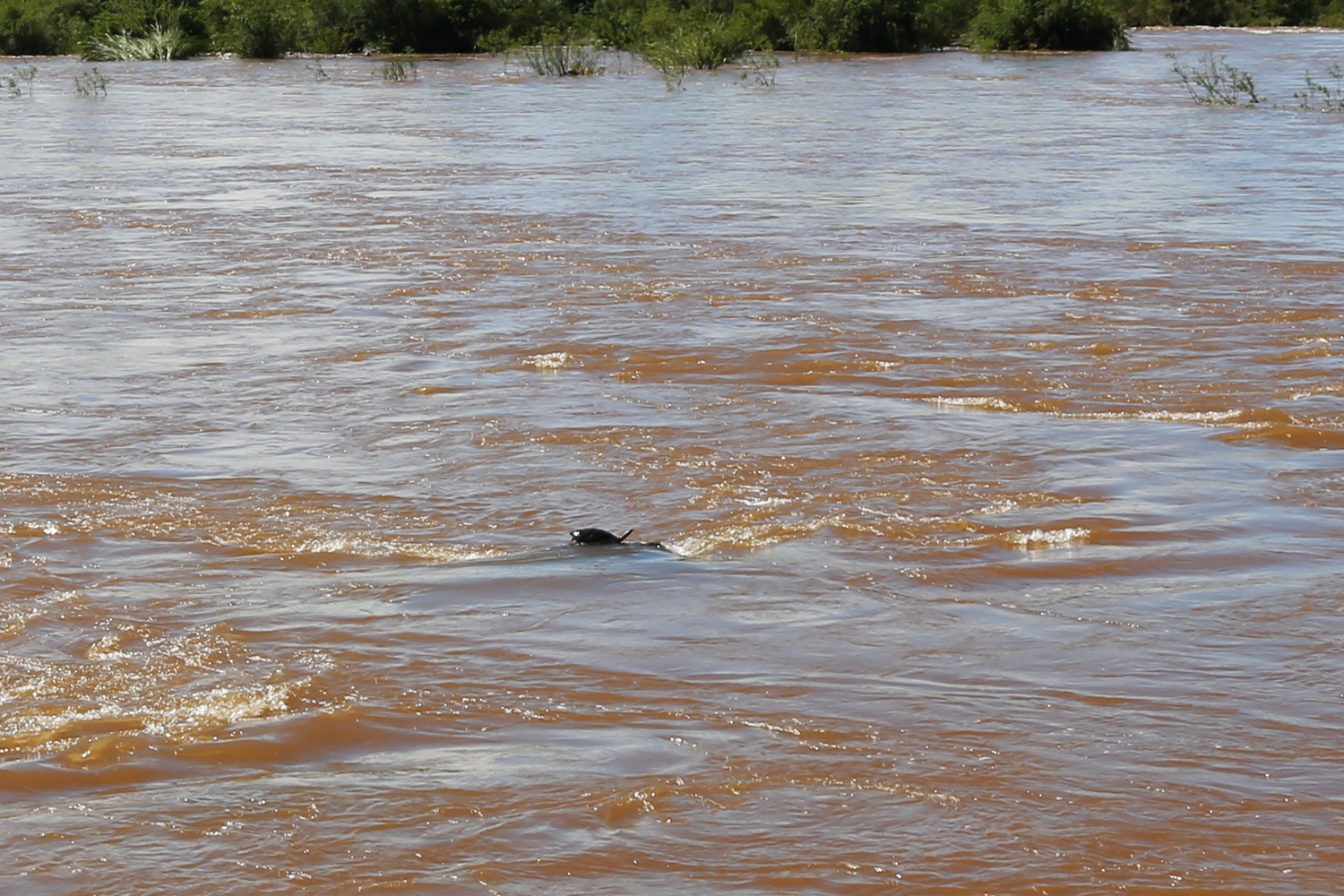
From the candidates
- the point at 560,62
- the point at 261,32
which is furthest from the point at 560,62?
the point at 261,32

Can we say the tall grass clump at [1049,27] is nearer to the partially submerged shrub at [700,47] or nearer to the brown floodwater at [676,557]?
the partially submerged shrub at [700,47]

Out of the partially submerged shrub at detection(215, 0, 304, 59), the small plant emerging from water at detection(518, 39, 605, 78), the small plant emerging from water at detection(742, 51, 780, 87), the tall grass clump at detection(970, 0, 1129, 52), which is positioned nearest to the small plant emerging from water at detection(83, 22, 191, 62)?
the partially submerged shrub at detection(215, 0, 304, 59)

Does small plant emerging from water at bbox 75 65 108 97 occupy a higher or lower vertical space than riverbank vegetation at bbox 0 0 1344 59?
lower

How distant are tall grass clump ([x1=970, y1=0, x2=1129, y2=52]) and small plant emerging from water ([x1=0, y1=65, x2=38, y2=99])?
19.5 m

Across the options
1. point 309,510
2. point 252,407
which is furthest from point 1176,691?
point 252,407

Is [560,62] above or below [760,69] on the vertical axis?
above

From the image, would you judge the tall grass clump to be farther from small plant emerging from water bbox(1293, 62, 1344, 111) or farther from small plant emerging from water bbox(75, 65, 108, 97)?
small plant emerging from water bbox(75, 65, 108, 97)

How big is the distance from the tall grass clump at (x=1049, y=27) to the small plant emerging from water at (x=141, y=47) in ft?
58.6

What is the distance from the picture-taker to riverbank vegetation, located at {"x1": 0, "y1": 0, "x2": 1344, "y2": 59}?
125 feet

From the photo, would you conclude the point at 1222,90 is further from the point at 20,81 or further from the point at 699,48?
the point at 20,81

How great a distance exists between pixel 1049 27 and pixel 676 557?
118 ft

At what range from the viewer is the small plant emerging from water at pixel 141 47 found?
129 ft

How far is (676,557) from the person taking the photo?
4559mm

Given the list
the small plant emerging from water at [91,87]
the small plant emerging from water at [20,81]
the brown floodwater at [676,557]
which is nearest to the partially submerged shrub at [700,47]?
the small plant emerging from water at [91,87]
